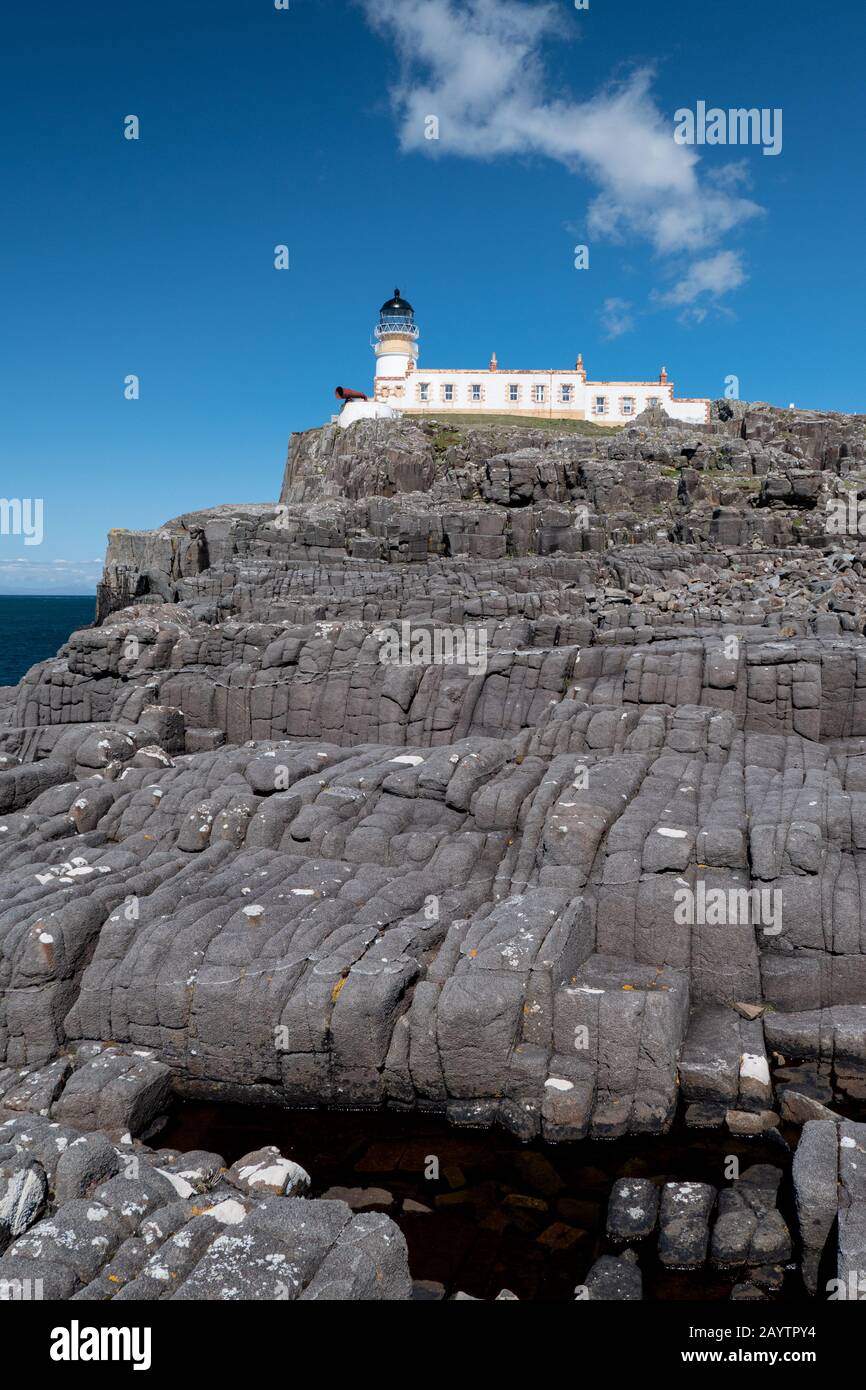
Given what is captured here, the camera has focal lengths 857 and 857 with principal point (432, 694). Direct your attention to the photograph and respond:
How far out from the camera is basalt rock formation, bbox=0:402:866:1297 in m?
13.5

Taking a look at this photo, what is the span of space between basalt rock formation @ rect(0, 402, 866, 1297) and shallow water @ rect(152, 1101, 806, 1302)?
34 centimetres

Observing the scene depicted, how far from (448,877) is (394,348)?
88.0 m

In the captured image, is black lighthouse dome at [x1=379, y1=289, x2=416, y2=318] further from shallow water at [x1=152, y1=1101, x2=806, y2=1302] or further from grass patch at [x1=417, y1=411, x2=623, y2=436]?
shallow water at [x1=152, y1=1101, x2=806, y2=1302]

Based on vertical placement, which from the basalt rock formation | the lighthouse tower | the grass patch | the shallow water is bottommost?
the shallow water

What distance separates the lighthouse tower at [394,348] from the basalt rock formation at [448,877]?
63.7 meters

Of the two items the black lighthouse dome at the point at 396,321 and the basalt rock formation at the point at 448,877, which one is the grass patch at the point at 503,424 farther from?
the basalt rock formation at the point at 448,877

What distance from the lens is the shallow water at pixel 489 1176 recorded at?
1048 cm

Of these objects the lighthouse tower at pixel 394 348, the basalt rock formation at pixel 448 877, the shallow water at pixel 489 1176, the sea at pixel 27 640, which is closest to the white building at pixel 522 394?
the lighthouse tower at pixel 394 348

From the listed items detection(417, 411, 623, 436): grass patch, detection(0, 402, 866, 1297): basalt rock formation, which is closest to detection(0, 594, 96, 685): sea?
detection(417, 411, 623, 436): grass patch

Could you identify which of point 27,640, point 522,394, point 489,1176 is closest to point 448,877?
point 489,1176

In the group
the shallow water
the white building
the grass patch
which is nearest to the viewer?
the shallow water

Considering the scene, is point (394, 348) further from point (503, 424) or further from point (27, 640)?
point (27, 640)
